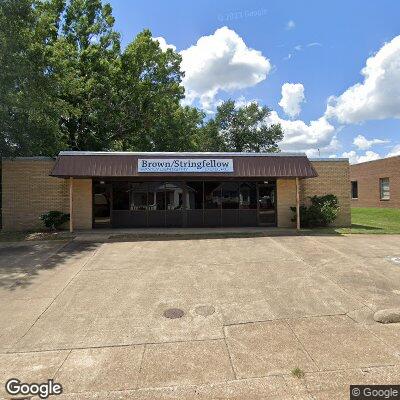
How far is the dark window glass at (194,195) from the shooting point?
18.2 meters

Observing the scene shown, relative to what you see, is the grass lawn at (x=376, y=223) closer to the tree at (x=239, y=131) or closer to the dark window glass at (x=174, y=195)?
the dark window glass at (x=174, y=195)

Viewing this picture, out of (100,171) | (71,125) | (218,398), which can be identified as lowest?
(218,398)

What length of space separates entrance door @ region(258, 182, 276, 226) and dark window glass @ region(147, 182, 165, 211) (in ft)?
17.3

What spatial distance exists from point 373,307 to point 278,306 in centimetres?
186

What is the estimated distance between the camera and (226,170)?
16.1 metres

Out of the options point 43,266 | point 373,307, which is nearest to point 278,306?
point 373,307

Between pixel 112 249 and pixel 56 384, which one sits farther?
pixel 112 249

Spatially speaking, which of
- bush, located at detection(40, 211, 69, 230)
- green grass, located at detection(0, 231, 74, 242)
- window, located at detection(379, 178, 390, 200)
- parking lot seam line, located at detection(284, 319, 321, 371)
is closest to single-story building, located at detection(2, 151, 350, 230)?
bush, located at detection(40, 211, 69, 230)

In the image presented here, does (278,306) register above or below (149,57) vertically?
below

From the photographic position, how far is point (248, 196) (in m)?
18.6

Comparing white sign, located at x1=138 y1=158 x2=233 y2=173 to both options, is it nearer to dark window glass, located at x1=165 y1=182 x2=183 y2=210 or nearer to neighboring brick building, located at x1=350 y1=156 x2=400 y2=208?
dark window glass, located at x1=165 y1=182 x2=183 y2=210

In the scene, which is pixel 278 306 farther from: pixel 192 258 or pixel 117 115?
pixel 117 115

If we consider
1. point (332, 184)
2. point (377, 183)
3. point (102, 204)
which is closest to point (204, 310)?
point (102, 204)

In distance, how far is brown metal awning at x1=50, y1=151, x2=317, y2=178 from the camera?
15.7 metres
